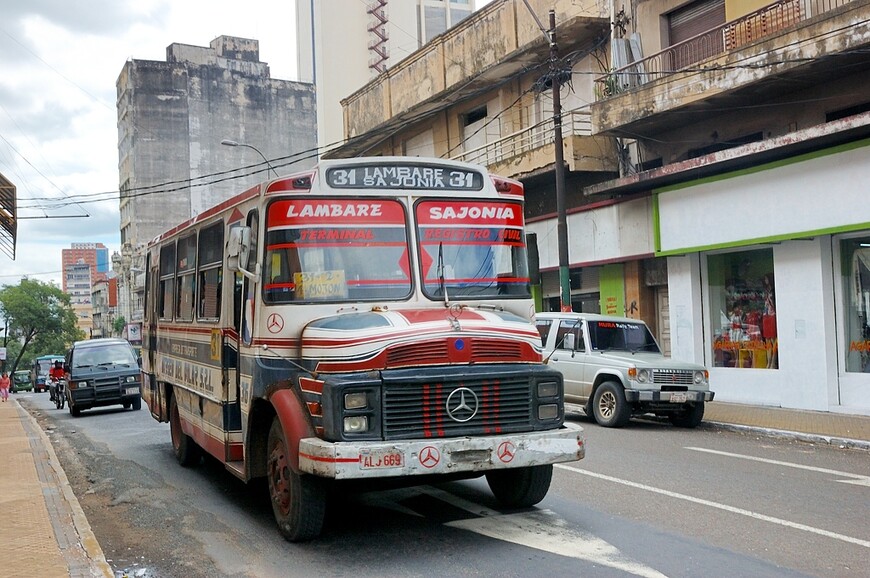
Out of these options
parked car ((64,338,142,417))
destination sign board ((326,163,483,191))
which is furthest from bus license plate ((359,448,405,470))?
parked car ((64,338,142,417))

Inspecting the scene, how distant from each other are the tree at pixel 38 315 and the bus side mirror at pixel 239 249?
9285 cm

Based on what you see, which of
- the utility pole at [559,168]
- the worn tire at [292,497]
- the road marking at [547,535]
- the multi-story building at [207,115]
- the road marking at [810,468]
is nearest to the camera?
the road marking at [547,535]

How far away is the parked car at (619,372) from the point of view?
46.7 ft

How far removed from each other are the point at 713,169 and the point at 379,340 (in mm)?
13265

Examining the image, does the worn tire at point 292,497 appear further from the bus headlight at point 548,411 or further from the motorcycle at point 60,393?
the motorcycle at point 60,393

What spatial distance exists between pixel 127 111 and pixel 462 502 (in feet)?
233

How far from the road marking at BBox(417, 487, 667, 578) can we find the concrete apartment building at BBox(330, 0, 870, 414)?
33.8 feet

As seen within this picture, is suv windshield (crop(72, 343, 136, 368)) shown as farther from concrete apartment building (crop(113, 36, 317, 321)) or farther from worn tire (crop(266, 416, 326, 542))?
concrete apartment building (crop(113, 36, 317, 321))

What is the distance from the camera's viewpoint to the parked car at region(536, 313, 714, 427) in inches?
560

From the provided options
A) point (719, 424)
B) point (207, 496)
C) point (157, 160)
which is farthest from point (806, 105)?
point (157, 160)

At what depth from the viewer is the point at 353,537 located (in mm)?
7312

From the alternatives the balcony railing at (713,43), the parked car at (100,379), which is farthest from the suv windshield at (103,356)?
the balcony railing at (713,43)

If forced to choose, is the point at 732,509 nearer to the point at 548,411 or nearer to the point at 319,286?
the point at 548,411

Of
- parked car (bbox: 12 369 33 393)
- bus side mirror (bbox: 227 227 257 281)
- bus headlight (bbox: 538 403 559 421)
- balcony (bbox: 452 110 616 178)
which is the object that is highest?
balcony (bbox: 452 110 616 178)
